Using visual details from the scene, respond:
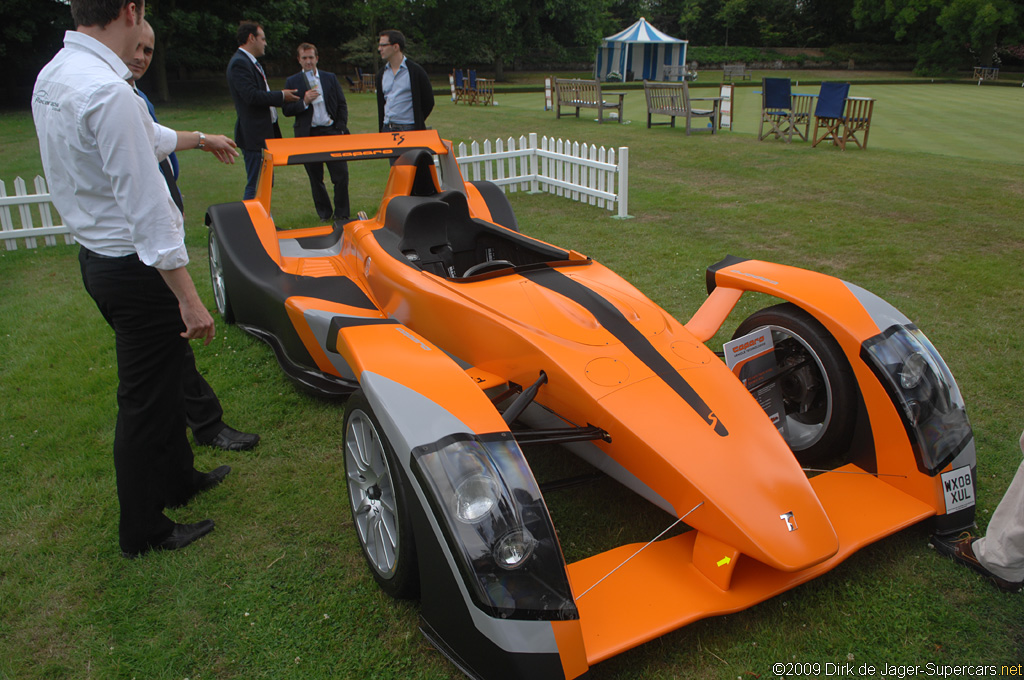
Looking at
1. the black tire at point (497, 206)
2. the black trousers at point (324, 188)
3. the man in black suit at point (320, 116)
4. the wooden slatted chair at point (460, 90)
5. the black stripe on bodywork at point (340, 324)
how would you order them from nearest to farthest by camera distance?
the black stripe on bodywork at point (340, 324) → the black tire at point (497, 206) → the man in black suit at point (320, 116) → the black trousers at point (324, 188) → the wooden slatted chair at point (460, 90)

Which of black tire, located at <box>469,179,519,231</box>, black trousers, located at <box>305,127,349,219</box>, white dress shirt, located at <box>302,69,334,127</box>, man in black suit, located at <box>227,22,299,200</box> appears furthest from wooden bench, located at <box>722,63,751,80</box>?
black tire, located at <box>469,179,519,231</box>

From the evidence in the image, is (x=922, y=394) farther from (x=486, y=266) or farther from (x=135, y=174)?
(x=135, y=174)

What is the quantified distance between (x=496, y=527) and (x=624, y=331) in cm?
138

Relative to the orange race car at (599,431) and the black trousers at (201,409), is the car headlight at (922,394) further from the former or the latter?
the black trousers at (201,409)

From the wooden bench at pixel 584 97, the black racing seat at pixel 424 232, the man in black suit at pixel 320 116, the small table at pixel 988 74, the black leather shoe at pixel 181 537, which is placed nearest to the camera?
the black leather shoe at pixel 181 537

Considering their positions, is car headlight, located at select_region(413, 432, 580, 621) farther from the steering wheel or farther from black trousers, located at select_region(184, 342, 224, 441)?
black trousers, located at select_region(184, 342, 224, 441)

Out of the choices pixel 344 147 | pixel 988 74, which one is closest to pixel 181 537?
pixel 344 147

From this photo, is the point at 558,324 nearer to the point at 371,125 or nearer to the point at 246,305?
the point at 246,305

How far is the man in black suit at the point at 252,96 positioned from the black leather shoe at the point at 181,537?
16.5 ft

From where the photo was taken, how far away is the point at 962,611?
107 inches

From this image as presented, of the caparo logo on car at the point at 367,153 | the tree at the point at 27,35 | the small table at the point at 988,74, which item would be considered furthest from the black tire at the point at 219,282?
the small table at the point at 988,74

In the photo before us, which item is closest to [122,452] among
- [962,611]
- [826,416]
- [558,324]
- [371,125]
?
[558,324]

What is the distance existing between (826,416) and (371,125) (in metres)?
18.4

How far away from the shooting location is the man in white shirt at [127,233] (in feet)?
8.02
